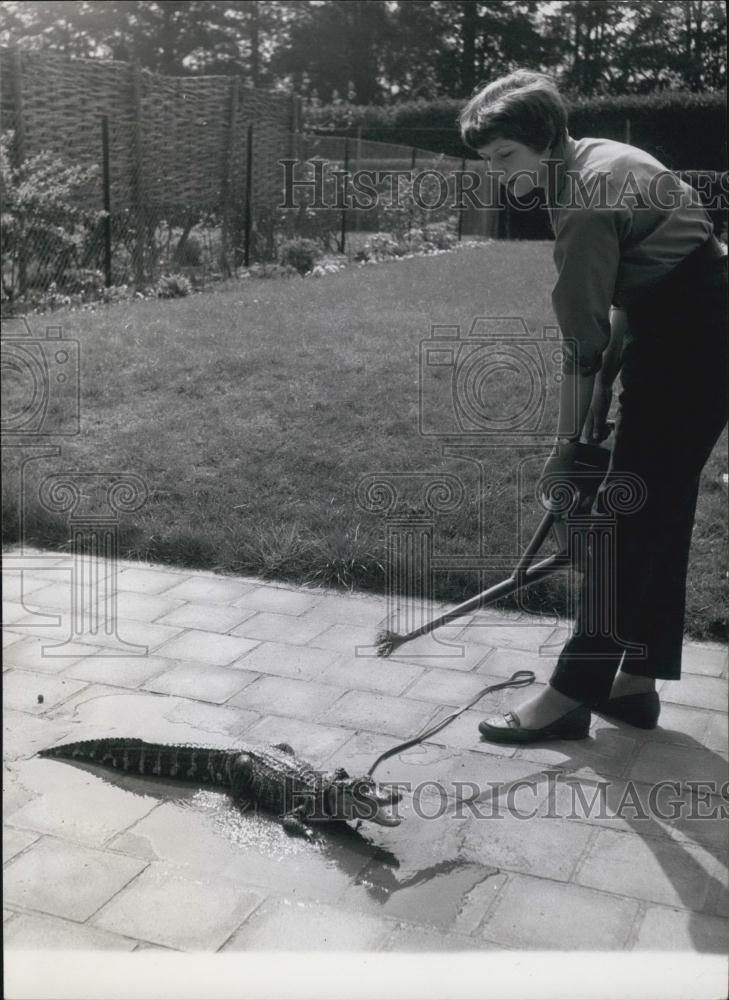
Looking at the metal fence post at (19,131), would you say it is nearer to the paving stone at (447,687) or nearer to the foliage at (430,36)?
the foliage at (430,36)

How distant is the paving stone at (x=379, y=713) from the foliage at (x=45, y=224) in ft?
19.7

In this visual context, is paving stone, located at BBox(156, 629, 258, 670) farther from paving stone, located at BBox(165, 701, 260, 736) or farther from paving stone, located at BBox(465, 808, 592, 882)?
paving stone, located at BBox(465, 808, 592, 882)

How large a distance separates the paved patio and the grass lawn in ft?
2.17

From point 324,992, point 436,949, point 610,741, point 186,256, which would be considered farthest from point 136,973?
point 186,256

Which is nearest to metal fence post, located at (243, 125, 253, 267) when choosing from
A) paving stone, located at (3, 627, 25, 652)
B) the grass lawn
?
the grass lawn

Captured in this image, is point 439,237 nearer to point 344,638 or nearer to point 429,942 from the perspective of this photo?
point 344,638

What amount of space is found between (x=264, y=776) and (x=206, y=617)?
1.38 metres

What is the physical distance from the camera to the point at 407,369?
6742 mm

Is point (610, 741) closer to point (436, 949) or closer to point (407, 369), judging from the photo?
point (436, 949)

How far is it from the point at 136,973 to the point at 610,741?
153 cm

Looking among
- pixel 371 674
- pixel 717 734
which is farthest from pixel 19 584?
pixel 717 734

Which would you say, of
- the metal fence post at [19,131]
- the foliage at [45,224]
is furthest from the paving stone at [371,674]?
the metal fence post at [19,131]

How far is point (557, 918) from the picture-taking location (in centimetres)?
222

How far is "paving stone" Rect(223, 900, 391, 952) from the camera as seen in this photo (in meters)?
2.13
